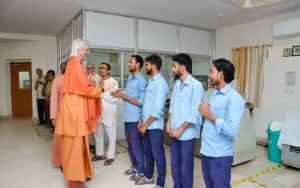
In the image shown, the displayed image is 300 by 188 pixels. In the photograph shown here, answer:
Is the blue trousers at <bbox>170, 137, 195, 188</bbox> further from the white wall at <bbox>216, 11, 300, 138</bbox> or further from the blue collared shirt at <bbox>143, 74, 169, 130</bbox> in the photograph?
the white wall at <bbox>216, 11, 300, 138</bbox>

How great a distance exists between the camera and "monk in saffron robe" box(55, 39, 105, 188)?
2.39 metres

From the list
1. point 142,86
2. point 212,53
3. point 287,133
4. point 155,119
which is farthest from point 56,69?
point 287,133

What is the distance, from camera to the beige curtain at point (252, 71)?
5133 millimetres

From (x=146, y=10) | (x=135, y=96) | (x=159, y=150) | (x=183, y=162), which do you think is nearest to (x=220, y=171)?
(x=183, y=162)

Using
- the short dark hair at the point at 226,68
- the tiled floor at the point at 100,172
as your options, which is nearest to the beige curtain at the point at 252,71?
the tiled floor at the point at 100,172

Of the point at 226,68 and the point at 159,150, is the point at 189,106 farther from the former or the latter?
the point at 159,150

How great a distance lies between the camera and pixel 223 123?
5.61 feet

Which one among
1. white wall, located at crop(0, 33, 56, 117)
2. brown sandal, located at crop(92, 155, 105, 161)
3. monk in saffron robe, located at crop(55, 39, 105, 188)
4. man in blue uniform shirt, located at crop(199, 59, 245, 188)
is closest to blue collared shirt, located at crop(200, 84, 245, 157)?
man in blue uniform shirt, located at crop(199, 59, 245, 188)

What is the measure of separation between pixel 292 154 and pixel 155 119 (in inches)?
88.9

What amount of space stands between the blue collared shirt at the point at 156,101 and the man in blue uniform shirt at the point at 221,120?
70cm

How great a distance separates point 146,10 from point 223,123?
3.54 metres

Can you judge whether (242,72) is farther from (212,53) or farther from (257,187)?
(257,187)

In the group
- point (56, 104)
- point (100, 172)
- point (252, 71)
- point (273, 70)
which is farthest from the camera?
point (252, 71)

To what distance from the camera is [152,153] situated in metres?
A: 2.70
